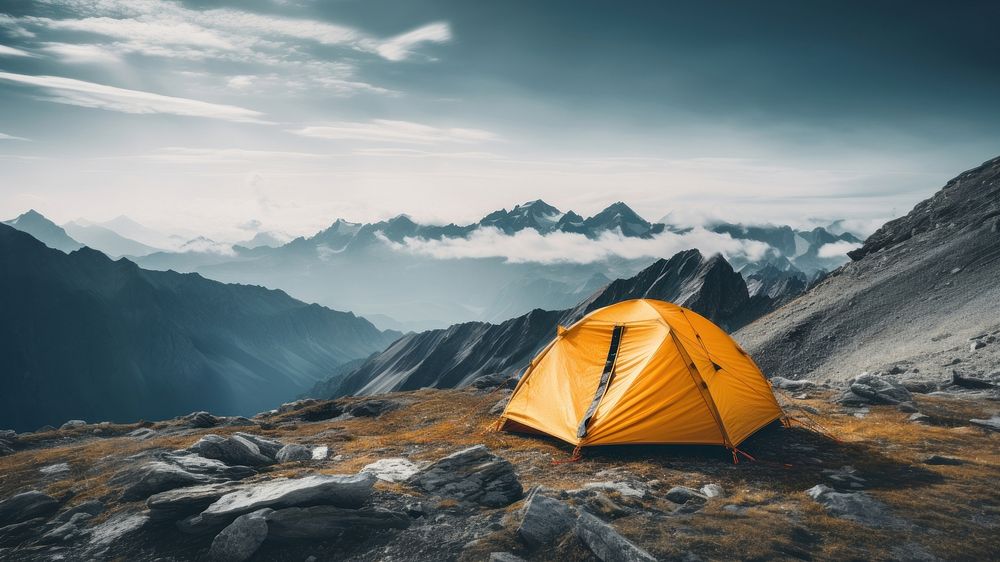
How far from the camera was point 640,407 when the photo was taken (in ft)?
50.4

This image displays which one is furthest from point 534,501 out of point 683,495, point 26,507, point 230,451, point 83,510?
point 26,507

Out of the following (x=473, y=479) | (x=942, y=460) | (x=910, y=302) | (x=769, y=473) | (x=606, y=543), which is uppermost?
(x=606, y=543)

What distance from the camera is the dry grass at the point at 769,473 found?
921 cm

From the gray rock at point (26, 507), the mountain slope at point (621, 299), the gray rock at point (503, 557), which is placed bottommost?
the mountain slope at point (621, 299)

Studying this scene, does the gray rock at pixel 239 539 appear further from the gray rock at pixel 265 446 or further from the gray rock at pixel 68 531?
the gray rock at pixel 265 446

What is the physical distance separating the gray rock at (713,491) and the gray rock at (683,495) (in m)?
0.22

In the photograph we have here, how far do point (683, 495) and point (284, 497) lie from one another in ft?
30.3

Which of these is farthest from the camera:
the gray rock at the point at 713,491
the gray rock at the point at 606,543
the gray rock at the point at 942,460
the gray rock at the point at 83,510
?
the gray rock at the point at 942,460

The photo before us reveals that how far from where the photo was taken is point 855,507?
1056 cm

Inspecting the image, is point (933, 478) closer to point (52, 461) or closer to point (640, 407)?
point (640, 407)

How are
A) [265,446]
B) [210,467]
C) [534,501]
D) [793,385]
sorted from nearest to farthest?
[534,501]
[210,467]
[265,446]
[793,385]

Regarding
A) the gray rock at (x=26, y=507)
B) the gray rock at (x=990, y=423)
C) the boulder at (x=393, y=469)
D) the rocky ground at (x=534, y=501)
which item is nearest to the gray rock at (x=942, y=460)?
the rocky ground at (x=534, y=501)

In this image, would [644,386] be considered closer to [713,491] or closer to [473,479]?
[713,491]

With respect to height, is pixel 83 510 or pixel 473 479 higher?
pixel 473 479
